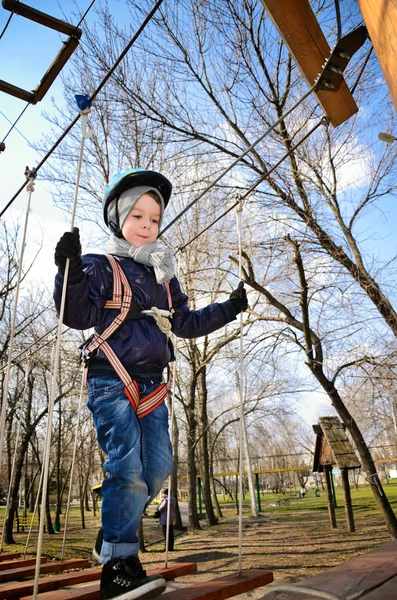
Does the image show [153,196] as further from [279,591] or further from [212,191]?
[212,191]

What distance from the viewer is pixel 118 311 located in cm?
226

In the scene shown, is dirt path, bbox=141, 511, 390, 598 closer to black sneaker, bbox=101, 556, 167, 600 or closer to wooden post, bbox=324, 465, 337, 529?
wooden post, bbox=324, 465, 337, 529

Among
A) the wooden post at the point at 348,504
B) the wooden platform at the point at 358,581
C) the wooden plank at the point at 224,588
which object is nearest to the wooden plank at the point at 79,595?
the wooden plank at the point at 224,588

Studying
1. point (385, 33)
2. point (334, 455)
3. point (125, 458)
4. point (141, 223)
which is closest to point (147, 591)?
point (125, 458)

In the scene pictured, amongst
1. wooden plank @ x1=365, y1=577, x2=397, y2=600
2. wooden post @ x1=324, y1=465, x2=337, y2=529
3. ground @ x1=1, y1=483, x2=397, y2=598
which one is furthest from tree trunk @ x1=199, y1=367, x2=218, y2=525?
wooden plank @ x1=365, y1=577, x2=397, y2=600

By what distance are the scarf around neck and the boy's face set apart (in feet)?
0.14

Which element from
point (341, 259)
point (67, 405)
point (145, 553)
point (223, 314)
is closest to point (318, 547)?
point (145, 553)

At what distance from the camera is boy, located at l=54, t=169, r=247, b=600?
191cm

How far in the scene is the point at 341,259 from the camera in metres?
7.22

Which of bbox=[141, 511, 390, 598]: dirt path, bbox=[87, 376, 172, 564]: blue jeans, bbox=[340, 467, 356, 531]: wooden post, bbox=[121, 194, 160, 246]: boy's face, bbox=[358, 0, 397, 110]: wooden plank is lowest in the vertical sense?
bbox=[141, 511, 390, 598]: dirt path

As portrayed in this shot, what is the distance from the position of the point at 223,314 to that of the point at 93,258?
81cm

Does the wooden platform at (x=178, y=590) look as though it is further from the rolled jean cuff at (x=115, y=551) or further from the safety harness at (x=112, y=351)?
the safety harness at (x=112, y=351)

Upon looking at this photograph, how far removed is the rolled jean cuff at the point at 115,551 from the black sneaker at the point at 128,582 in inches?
0.6

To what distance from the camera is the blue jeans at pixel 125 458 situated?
74.9 inches
